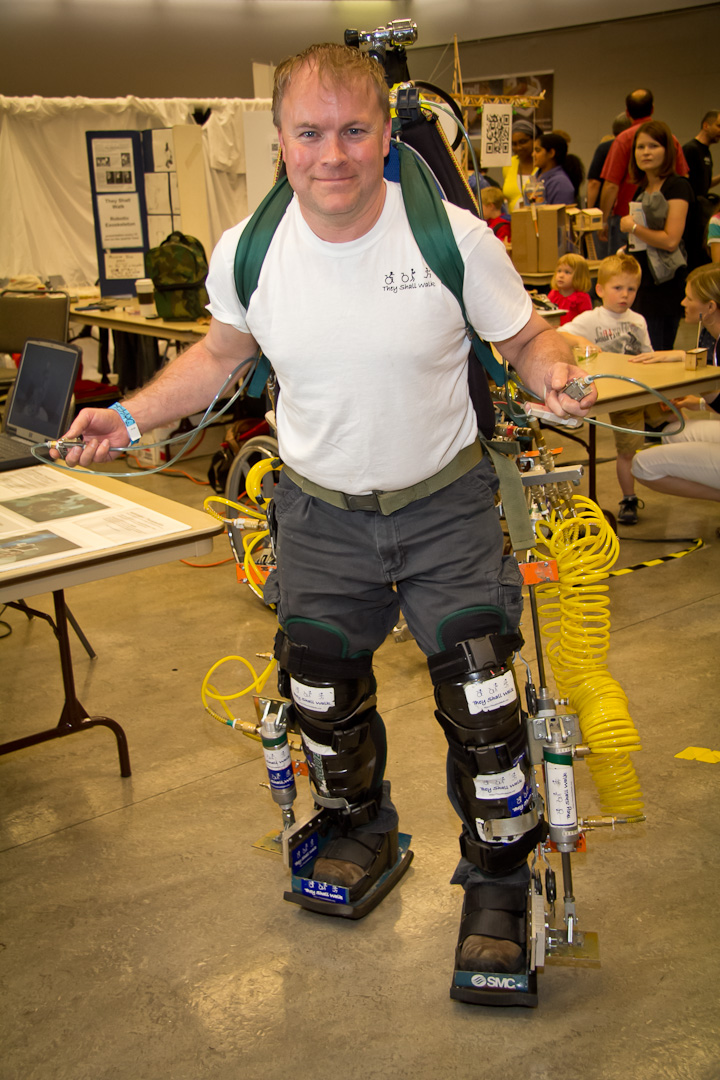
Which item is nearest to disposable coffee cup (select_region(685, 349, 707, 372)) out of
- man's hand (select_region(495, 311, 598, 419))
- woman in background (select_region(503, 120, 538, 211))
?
man's hand (select_region(495, 311, 598, 419))

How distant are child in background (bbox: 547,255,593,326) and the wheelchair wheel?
1843mm

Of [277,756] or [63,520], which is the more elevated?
[63,520]

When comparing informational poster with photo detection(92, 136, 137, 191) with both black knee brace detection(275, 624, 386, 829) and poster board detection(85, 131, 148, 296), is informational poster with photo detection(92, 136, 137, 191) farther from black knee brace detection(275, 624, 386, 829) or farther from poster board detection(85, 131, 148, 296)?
black knee brace detection(275, 624, 386, 829)

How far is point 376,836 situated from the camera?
206cm

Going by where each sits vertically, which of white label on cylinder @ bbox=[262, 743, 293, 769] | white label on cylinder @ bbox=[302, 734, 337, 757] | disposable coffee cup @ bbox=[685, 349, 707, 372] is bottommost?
white label on cylinder @ bbox=[262, 743, 293, 769]

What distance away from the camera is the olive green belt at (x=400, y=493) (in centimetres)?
167

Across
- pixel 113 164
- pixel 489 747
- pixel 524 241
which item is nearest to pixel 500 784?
pixel 489 747

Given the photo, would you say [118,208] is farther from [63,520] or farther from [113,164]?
[63,520]

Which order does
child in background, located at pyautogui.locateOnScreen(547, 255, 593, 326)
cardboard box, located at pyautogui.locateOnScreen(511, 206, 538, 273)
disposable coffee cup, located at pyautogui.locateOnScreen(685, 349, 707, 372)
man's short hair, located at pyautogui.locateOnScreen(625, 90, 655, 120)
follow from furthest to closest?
cardboard box, located at pyautogui.locateOnScreen(511, 206, 538, 273), man's short hair, located at pyautogui.locateOnScreen(625, 90, 655, 120), child in background, located at pyautogui.locateOnScreen(547, 255, 593, 326), disposable coffee cup, located at pyautogui.locateOnScreen(685, 349, 707, 372)

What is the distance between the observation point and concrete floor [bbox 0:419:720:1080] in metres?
1.66

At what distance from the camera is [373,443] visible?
5.32ft

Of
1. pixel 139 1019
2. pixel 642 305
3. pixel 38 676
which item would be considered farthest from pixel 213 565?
pixel 642 305

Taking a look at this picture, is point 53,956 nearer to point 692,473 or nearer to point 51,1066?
point 51,1066

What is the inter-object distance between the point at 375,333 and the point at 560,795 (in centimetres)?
86
